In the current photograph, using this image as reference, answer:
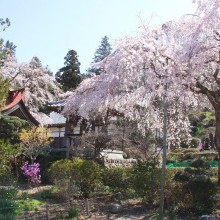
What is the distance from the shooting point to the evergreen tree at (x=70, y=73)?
46031 millimetres

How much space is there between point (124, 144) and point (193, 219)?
46.5ft

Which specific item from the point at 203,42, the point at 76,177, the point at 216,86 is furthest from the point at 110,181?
the point at 203,42

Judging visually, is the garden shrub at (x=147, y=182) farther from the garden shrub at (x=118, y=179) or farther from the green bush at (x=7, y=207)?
the green bush at (x=7, y=207)

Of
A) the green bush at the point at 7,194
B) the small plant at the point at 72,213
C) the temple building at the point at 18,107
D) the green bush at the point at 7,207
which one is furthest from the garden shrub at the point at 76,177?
the temple building at the point at 18,107

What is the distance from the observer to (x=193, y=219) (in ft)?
30.9

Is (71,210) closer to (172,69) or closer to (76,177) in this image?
(76,177)

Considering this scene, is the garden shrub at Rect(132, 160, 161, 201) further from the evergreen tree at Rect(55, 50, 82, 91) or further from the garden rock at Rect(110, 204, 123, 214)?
the evergreen tree at Rect(55, 50, 82, 91)

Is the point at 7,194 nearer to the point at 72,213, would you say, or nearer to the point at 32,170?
the point at 72,213

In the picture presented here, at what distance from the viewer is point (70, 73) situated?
153 ft

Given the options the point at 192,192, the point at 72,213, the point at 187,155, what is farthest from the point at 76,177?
the point at 187,155

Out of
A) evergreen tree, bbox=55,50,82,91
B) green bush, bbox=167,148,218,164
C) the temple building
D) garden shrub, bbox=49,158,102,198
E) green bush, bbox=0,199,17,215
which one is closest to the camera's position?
green bush, bbox=0,199,17,215

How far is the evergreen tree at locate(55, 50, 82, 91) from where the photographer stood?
46031mm

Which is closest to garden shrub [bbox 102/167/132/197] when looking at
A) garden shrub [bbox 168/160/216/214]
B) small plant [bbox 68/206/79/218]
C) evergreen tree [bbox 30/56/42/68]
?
garden shrub [bbox 168/160/216/214]

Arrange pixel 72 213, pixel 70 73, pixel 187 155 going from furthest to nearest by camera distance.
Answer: pixel 70 73, pixel 187 155, pixel 72 213
